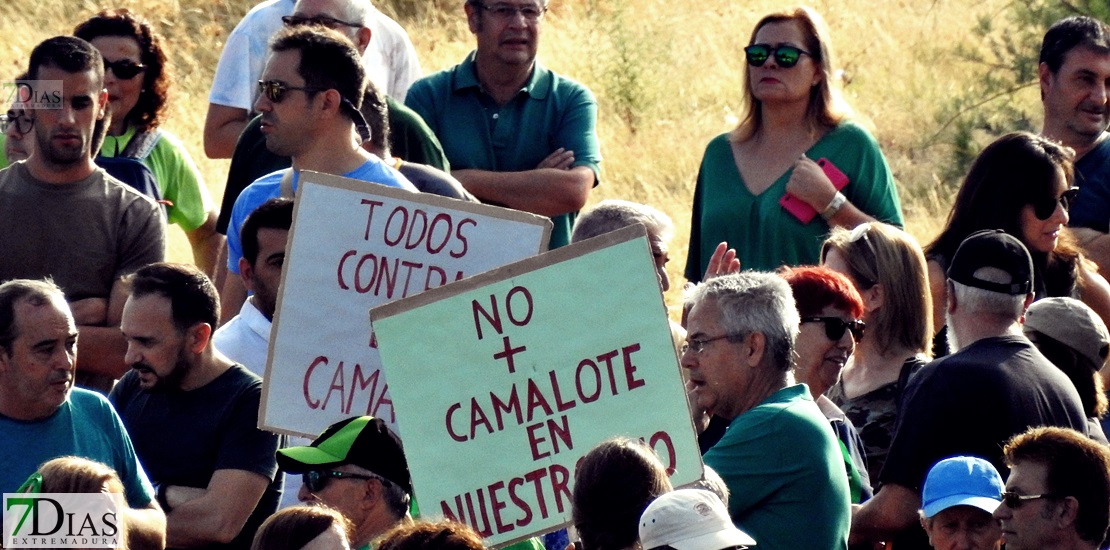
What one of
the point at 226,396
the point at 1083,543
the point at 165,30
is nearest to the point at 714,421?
the point at 1083,543

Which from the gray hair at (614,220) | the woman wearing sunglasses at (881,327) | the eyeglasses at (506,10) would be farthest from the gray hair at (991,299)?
the eyeglasses at (506,10)

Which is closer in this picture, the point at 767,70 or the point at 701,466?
the point at 701,466

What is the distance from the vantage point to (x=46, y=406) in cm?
A: 530

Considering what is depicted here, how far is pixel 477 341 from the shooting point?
4.80m

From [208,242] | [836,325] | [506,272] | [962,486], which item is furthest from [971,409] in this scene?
[208,242]

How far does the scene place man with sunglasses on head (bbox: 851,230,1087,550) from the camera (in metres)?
5.11

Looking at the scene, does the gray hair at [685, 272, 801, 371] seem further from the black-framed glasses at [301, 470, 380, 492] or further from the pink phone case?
the pink phone case

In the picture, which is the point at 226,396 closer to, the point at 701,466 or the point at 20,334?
the point at 20,334

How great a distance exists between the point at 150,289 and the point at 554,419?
1.65 metres

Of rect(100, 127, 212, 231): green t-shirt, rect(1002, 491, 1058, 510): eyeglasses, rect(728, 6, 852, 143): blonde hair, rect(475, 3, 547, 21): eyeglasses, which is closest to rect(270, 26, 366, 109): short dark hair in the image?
rect(475, 3, 547, 21): eyeglasses

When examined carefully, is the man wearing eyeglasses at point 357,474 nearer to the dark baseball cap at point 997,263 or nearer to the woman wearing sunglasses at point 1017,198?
the dark baseball cap at point 997,263

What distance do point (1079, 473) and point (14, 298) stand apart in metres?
3.17

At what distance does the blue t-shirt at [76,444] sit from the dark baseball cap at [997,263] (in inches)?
101

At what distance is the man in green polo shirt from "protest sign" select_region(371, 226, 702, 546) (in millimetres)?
2857
